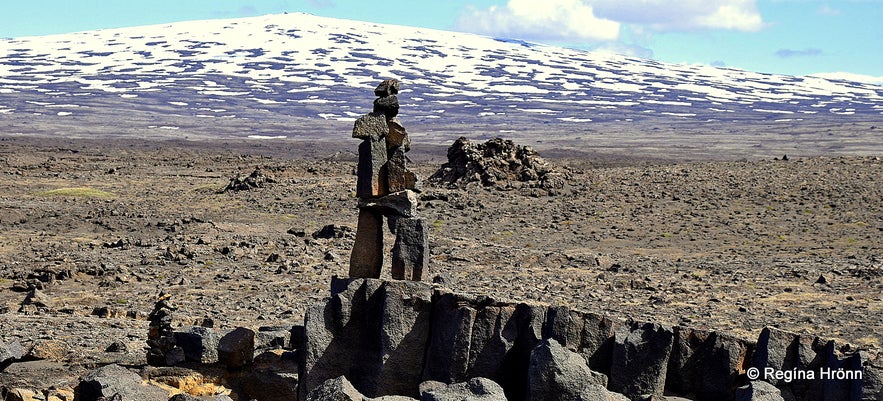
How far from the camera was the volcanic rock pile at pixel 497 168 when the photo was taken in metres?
40.5

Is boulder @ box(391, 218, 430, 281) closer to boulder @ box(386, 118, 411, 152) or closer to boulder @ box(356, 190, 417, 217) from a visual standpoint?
boulder @ box(356, 190, 417, 217)

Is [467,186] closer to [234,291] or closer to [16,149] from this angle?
[234,291]

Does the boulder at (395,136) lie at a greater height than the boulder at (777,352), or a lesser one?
greater

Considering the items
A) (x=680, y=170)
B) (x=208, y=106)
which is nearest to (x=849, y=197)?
(x=680, y=170)

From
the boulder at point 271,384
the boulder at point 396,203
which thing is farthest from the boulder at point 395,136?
the boulder at point 271,384

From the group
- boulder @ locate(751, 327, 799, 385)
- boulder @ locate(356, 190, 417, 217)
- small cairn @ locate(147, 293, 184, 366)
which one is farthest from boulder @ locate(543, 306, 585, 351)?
small cairn @ locate(147, 293, 184, 366)

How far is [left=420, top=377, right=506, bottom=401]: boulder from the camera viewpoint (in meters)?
10.7

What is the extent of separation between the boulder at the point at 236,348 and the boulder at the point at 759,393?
685 cm

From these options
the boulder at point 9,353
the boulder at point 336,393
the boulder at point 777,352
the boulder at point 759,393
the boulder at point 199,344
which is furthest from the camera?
the boulder at point 199,344

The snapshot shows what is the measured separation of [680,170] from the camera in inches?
1740

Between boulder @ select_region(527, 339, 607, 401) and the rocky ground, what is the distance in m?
6.51

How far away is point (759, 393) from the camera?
10.7 meters

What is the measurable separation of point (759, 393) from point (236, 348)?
720cm

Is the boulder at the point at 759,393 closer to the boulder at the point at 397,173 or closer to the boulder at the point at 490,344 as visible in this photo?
the boulder at the point at 490,344
